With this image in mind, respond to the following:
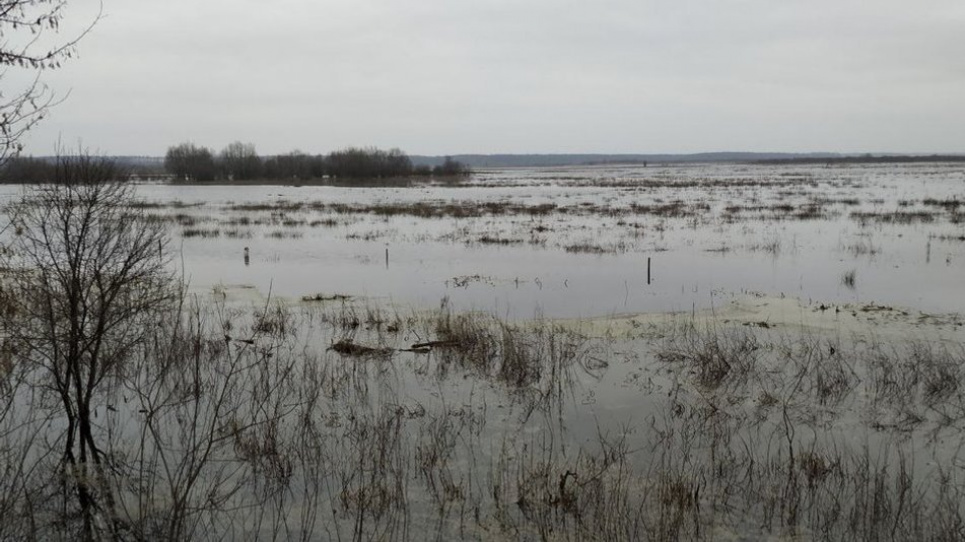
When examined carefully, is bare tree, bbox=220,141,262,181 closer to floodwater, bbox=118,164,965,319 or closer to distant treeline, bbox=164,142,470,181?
distant treeline, bbox=164,142,470,181

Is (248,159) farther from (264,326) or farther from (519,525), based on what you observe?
(519,525)

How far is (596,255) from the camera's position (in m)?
20.5

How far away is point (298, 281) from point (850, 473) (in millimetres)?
13677

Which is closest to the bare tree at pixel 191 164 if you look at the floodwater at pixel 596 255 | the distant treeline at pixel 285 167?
the distant treeline at pixel 285 167

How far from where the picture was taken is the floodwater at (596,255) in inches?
579

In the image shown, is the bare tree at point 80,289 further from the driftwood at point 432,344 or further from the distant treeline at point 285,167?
the distant treeline at point 285,167

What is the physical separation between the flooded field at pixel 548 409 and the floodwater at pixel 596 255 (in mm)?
194

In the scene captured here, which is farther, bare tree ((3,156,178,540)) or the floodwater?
the floodwater

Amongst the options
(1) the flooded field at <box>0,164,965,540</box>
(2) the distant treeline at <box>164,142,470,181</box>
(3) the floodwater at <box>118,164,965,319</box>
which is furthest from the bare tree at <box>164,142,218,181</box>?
(1) the flooded field at <box>0,164,965,540</box>

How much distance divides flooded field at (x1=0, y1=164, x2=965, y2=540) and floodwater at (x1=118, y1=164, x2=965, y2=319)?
194 millimetres

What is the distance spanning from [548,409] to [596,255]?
13.1 m

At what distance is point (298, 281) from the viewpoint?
17.0 metres

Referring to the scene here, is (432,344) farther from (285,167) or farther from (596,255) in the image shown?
(285,167)

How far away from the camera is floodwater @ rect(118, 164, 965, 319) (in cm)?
1470
